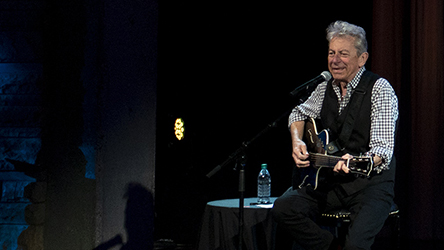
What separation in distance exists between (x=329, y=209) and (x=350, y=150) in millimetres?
386

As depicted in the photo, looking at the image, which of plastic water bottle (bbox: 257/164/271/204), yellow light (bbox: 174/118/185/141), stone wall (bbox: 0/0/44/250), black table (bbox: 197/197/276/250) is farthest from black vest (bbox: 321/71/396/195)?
yellow light (bbox: 174/118/185/141)

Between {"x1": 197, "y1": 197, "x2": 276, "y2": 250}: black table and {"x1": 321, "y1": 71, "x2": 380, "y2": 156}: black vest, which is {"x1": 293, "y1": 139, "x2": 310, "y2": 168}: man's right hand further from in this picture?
{"x1": 197, "y1": 197, "x2": 276, "y2": 250}: black table

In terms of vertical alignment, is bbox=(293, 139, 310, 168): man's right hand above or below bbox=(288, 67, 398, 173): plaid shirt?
below

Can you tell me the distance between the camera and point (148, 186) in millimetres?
3449

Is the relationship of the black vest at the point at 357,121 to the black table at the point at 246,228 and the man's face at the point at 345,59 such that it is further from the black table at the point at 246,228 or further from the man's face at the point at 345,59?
the black table at the point at 246,228

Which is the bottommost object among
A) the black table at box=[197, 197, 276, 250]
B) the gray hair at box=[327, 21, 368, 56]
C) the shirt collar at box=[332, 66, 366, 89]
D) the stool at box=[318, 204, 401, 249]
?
the black table at box=[197, 197, 276, 250]

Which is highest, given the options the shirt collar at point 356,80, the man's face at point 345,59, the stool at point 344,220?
the man's face at point 345,59

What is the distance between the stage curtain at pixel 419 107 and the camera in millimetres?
3793

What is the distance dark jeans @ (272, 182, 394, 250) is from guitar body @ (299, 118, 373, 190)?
85 millimetres

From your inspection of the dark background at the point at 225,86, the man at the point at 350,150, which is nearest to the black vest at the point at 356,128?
the man at the point at 350,150

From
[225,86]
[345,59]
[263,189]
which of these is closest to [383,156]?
[345,59]

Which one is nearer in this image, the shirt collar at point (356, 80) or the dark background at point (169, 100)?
the shirt collar at point (356, 80)

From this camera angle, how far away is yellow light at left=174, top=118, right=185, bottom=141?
16.5 feet

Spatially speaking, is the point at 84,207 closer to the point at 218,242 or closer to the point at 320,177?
the point at 218,242
